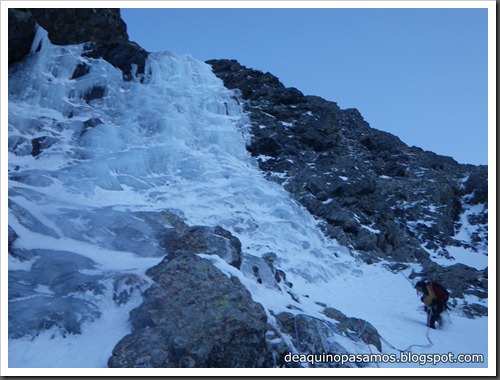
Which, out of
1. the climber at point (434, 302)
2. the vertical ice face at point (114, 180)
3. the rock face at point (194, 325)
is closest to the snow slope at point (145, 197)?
the vertical ice face at point (114, 180)

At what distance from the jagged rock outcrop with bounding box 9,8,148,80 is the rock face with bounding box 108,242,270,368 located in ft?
52.6

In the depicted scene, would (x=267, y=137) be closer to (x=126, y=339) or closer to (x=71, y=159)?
(x=71, y=159)

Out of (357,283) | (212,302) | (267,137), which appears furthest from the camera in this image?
(267,137)

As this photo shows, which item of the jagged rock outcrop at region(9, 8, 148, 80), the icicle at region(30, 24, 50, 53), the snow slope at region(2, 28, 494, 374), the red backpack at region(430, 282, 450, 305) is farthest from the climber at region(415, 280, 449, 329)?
the icicle at region(30, 24, 50, 53)

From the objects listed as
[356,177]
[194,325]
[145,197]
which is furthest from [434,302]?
[356,177]

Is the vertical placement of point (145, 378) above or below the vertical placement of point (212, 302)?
below

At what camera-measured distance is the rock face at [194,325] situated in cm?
655

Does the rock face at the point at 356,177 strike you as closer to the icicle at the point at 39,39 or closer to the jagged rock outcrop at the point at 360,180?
the jagged rock outcrop at the point at 360,180

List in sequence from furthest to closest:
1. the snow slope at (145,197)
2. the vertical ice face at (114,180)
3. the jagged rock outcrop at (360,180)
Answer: the jagged rock outcrop at (360,180)
the vertical ice face at (114,180)
the snow slope at (145,197)

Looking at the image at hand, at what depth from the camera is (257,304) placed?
775 cm

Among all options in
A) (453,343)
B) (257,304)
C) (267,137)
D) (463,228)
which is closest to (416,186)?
(463,228)

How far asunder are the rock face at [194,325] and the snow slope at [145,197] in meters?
0.46

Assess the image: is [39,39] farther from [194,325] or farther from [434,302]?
[434,302]

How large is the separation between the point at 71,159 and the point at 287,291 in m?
9.80
